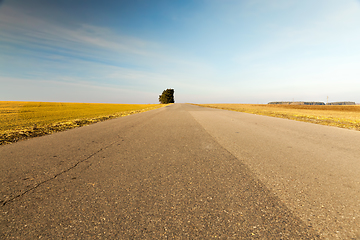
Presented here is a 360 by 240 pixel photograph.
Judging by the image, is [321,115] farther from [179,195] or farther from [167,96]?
[167,96]

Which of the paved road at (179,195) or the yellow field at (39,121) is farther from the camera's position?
the yellow field at (39,121)

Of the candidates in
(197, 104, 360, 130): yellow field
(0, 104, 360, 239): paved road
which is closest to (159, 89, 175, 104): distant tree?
(197, 104, 360, 130): yellow field

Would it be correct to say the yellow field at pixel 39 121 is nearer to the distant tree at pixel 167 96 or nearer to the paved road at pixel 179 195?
the paved road at pixel 179 195

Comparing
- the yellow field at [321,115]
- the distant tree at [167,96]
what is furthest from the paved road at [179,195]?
the distant tree at [167,96]

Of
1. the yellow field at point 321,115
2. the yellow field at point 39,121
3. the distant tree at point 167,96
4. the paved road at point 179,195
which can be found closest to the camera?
the paved road at point 179,195

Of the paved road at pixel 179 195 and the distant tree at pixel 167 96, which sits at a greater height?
the distant tree at pixel 167 96

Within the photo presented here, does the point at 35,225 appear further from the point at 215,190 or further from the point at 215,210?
the point at 215,190

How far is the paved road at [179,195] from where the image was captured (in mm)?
1986

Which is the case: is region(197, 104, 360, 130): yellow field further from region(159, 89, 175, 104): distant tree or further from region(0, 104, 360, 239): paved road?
region(159, 89, 175, 104): distant tree

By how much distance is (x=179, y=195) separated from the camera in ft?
8.86

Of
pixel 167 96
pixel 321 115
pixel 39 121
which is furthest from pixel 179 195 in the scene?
pixel 167 96

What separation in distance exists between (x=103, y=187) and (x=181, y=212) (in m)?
1.51

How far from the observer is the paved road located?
6.52ft

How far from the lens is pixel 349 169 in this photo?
3.85 m
